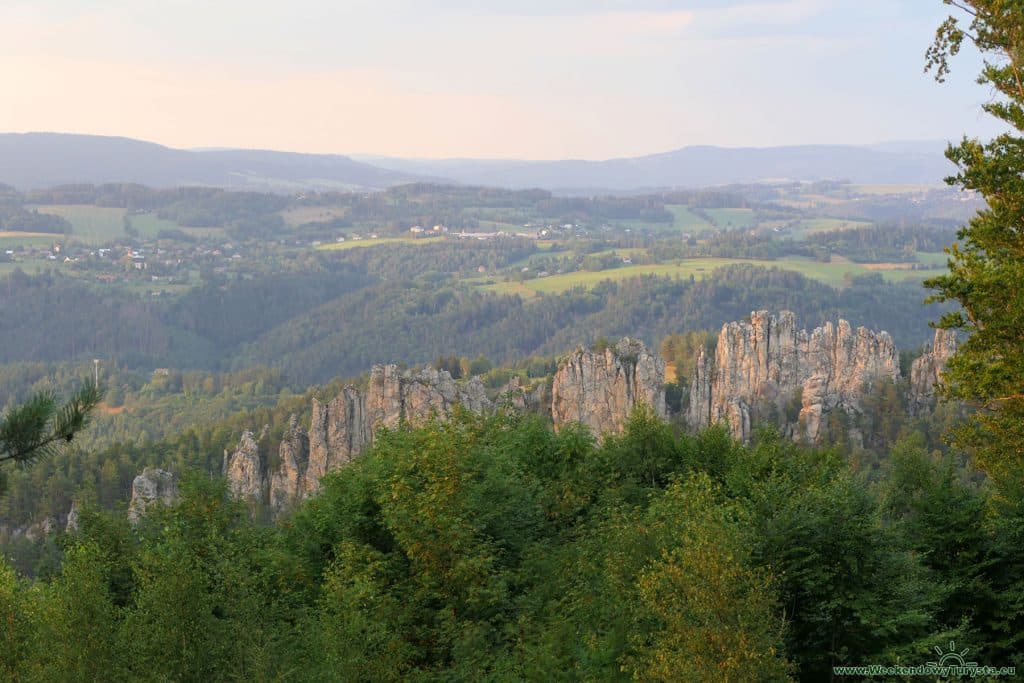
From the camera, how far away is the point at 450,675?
23.6m

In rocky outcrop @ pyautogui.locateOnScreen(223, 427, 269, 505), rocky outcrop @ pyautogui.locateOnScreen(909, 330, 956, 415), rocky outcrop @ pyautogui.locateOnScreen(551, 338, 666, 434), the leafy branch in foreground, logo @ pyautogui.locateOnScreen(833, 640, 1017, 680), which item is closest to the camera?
the leafy branch in foreground

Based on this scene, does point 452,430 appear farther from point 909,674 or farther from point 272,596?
point 909,674

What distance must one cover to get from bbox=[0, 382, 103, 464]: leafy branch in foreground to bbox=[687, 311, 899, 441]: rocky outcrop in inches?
3077

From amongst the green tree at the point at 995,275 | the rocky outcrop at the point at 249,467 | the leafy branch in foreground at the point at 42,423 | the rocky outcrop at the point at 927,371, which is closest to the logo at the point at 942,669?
the green tree at the point at 995,275

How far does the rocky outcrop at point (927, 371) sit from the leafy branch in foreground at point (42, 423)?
276ft

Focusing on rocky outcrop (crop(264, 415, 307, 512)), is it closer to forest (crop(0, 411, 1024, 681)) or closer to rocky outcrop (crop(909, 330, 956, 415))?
rocky outcrop (crop(909, 330, 956, 415))

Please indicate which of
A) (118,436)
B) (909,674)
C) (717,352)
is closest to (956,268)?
(909,674)

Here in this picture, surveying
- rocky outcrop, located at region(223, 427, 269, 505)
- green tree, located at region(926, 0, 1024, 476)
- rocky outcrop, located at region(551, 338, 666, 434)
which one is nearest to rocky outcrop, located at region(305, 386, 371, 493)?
rocky outcrop, located at region(223, 427, 269, 505)

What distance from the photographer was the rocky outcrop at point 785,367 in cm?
9375

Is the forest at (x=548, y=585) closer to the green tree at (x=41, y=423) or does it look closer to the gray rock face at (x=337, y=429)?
the green tree at (x=41, y=423)

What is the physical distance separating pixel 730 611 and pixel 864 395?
8076cm

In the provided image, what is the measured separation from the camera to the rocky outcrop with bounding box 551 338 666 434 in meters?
94.4

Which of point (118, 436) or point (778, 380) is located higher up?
point (778, 380)

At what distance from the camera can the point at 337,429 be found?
9262cm
